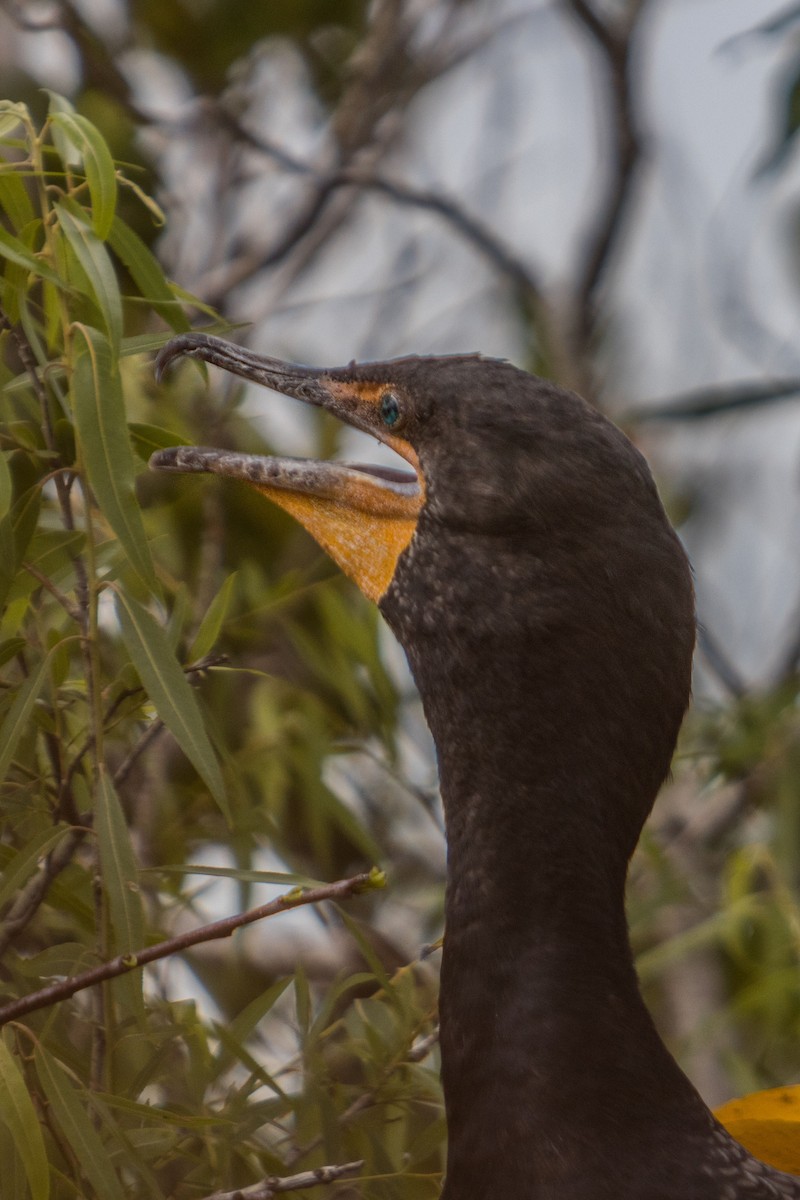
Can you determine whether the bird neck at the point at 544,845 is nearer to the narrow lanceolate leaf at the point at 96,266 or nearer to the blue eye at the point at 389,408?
the blue eye at the point at 389,408

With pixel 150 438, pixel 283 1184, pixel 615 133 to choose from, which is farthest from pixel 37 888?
pixel 615 133

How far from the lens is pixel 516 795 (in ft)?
5.47

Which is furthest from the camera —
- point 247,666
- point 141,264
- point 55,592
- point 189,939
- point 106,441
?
point 247,666

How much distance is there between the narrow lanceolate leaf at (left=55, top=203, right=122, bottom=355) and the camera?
152 centimetres

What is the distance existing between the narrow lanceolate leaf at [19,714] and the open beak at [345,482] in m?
0.29

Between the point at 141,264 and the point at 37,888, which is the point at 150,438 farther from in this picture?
the point at 37,888

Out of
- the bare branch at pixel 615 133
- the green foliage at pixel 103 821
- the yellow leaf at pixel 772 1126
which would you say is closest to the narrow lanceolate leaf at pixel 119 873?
the green foliage at pixel 103 821

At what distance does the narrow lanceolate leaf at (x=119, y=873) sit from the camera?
155 cm

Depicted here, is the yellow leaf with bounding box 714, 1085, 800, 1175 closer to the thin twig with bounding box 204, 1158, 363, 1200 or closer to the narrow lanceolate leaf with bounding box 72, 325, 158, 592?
the thin twig with bounding box 204, 1158, 363, 1200

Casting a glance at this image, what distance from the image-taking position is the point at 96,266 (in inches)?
60.6

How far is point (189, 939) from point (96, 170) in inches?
28.0

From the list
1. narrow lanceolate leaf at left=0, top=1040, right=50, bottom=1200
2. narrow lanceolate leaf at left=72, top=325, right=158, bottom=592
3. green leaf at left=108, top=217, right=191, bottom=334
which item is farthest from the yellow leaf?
green leaf at left=108, top=217, right=191, bottom=334

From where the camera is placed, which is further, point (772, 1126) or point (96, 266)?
point (772, 1126)

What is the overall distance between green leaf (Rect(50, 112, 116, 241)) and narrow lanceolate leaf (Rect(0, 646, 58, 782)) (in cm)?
41
